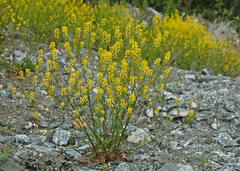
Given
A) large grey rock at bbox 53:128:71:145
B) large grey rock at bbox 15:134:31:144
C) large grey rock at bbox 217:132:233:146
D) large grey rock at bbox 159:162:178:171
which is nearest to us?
large grey rock at bbox 159:162:178:171

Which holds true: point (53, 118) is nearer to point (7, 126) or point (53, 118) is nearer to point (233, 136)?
point (7, 126)

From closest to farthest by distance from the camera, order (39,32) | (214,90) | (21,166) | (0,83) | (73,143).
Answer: (21,166) → (73,143) → (0,83) → (214,90) → (39,32)

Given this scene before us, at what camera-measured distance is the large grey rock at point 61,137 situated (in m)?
3.31

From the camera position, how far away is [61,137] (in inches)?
132

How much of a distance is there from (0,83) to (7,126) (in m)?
1.07

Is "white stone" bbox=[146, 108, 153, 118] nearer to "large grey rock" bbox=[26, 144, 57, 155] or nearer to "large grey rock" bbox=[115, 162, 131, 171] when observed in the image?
"large grey rock" bbox=[115, 162, 131, 171]

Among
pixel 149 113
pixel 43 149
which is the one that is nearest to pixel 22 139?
pixel 43 149

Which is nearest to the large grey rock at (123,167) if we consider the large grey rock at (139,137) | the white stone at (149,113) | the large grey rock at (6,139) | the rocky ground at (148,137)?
the rocky ground at (148,137)

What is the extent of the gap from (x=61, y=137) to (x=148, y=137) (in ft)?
3.31

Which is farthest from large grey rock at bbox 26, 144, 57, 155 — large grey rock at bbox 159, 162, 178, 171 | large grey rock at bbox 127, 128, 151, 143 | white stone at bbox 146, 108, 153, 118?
white stone at bbox 146, 108, 153, 118

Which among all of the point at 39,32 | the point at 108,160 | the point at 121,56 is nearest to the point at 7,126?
the point at 108,160

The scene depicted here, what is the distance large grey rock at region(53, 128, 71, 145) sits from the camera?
3310 mm

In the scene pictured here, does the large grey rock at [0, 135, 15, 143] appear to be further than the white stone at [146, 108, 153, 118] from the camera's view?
No

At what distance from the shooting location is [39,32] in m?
5.71
